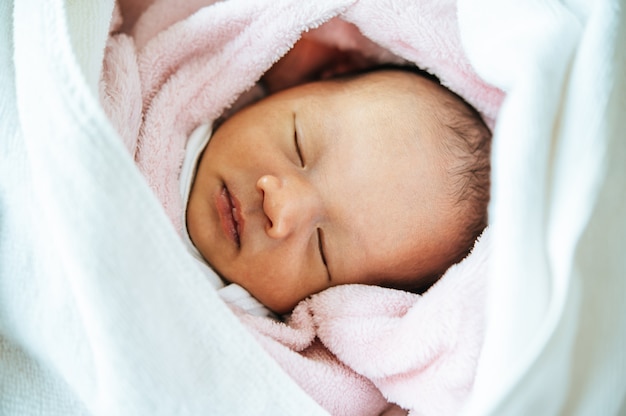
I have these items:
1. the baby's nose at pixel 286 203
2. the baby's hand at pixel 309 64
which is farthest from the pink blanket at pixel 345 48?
the baby's nose at pixel 286 203

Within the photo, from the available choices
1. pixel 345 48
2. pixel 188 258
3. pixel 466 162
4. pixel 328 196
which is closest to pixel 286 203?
pixel 328 196

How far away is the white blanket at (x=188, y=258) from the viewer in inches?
26.4

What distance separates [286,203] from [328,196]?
88 millimetres

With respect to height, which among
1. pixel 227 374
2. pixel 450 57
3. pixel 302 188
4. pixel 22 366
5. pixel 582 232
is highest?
pixel 450 57

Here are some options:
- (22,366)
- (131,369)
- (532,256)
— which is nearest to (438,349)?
(532,256)

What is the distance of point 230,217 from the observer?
3.08 ft

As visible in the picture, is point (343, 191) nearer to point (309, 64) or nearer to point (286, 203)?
point (286, 203)

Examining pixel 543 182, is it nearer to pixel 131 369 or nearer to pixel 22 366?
pixel 131 369

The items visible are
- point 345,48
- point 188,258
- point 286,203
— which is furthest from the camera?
point 345,48

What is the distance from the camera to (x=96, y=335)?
707 mm

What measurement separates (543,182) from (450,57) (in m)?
0.34

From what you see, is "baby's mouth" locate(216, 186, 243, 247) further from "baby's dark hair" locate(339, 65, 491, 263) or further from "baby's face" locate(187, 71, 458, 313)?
"baby's dark hair" locate(339, 65, 491, 263)

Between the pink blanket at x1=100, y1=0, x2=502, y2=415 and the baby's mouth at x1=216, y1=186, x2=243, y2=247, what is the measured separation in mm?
76

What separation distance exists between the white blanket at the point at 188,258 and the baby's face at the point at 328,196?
0.59ft
